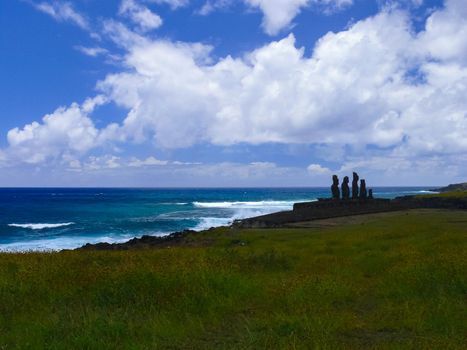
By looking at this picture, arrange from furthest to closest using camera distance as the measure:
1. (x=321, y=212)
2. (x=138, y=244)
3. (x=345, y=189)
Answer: (x=345, y=189), (x=321, y=212), (x=138, y=244)

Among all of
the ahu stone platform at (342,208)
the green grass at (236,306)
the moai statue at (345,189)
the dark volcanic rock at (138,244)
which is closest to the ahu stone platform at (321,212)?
the ahu stone platform at (342,208)

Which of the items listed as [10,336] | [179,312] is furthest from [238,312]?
[10,336]

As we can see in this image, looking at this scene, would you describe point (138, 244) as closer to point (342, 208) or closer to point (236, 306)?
point (236, 306)

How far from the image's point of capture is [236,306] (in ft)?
30.6

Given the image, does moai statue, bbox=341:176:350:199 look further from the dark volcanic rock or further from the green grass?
the green grass

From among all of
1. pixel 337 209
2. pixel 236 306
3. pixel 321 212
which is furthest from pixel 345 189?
pixel 236 306

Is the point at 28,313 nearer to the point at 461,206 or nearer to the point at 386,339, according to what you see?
the point at 386,339

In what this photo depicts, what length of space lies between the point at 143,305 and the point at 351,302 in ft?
14.9

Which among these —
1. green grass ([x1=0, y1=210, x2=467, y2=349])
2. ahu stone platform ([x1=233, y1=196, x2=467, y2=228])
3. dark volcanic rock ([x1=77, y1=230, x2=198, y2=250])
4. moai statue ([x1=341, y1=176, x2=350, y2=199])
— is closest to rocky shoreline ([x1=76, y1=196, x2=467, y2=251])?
ahu stone platform ([x1=233, y1=196, x2=467, y2=228])

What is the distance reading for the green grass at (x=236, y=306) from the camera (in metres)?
6.97

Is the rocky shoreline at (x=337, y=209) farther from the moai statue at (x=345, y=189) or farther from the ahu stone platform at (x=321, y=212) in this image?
the moai statue at (x=345, y=189)

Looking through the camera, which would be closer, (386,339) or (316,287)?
(386,339)

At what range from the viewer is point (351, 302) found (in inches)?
380

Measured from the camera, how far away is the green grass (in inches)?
274
